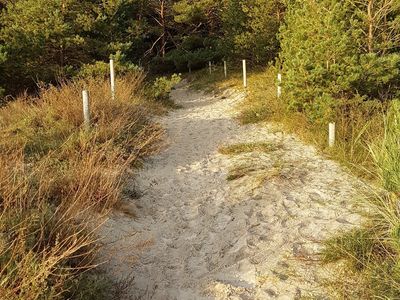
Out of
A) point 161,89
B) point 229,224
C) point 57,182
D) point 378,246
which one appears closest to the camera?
point 378,246

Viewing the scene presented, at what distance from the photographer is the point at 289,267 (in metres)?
3.66

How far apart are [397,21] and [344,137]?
212 centimetres

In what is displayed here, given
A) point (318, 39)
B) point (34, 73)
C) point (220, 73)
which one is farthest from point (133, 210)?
point (220, 73)

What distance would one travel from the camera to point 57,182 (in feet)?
14.2

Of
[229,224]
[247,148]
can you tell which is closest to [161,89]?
[247,148]

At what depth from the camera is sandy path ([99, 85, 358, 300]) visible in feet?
11.6

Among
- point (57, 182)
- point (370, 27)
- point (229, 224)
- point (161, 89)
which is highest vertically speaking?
point (370, 27)

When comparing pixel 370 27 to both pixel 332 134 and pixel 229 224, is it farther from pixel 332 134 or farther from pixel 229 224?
pixel 229 224

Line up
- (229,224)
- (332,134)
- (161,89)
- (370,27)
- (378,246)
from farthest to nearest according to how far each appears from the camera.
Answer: (161,89) → (370,27) → (332,134) → (229,224) → (378,246)

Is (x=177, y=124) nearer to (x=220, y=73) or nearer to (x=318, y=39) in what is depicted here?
(x=318, y=39)

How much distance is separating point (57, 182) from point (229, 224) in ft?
6.08

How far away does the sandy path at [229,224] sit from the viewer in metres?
3.54

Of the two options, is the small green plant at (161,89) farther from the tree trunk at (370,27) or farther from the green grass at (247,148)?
the tree trunk at (370,27)

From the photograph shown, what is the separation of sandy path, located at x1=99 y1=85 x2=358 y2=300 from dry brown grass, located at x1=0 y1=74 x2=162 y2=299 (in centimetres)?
39
